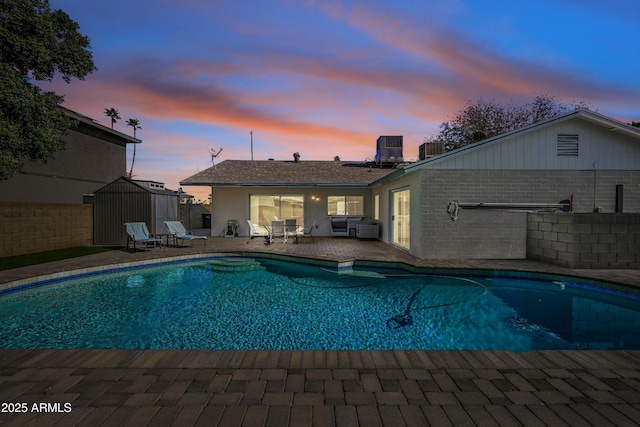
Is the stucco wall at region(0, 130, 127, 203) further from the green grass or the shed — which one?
the green grass

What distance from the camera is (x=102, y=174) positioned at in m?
16.5

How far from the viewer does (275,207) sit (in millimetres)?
16703

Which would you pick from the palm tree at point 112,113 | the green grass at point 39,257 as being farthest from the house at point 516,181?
the palm tree at point 112,113

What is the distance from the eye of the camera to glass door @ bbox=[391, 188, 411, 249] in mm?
11571

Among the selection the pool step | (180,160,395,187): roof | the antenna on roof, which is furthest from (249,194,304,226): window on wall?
the pool step

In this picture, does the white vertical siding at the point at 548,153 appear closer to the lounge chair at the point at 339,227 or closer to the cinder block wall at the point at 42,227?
the lounge chair at the point at 339,227

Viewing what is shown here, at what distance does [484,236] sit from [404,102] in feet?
26.8

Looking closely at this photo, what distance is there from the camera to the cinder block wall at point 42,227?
9.72 metres

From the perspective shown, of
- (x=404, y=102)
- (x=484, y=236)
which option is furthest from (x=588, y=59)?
(x=484, y=236)

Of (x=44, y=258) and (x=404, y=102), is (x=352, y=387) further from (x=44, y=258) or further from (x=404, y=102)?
(x=404, y=102)

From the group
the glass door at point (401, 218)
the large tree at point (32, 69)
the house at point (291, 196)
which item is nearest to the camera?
the large tree at point (32, 69)

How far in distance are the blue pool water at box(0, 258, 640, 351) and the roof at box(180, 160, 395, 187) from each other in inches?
297

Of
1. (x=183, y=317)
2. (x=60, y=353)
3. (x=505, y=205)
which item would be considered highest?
(x=505, y=205)

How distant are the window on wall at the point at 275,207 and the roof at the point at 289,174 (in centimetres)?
107
